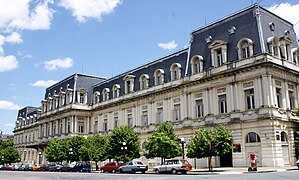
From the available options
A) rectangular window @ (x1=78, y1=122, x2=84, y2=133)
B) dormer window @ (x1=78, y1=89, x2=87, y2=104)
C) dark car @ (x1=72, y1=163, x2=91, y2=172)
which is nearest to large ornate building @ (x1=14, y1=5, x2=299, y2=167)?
dark car @ (x1=72, y1=163, x2=91, y2=172)

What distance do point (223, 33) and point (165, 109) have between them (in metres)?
13.8

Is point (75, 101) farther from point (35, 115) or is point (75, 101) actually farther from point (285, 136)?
point (285, 136)

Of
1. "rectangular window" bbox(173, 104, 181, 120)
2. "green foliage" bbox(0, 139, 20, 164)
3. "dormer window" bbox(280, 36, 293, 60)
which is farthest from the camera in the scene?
"green foliage" bbox(0, 139, 20, 164)

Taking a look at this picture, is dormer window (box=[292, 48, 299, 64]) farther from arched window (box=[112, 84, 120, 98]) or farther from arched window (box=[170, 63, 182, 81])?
arched window (box=[112, 84, 120, 98])

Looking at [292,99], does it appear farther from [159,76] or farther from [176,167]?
[159,76]

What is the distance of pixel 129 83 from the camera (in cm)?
6084

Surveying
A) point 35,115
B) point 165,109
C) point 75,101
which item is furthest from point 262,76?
point 35,115

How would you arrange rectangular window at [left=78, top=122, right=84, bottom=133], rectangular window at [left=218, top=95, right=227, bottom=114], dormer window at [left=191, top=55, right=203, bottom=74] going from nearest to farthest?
rectangular window at [left=218, top=95, right=227, bottom=114] → dormer window at [left=191, top=55, right=203, bottom=74] → rectangular window at [left=78, top=122, right=84, bottom=133]

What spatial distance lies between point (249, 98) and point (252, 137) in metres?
4.40

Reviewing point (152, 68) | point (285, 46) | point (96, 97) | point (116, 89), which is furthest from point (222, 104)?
point (96, 97)

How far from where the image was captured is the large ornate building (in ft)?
128

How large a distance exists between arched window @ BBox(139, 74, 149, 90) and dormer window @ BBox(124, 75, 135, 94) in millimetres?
2523

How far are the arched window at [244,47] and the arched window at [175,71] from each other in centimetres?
1059

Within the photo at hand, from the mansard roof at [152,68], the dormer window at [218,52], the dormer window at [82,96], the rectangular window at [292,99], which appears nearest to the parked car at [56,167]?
the dormer window at [82,96]
